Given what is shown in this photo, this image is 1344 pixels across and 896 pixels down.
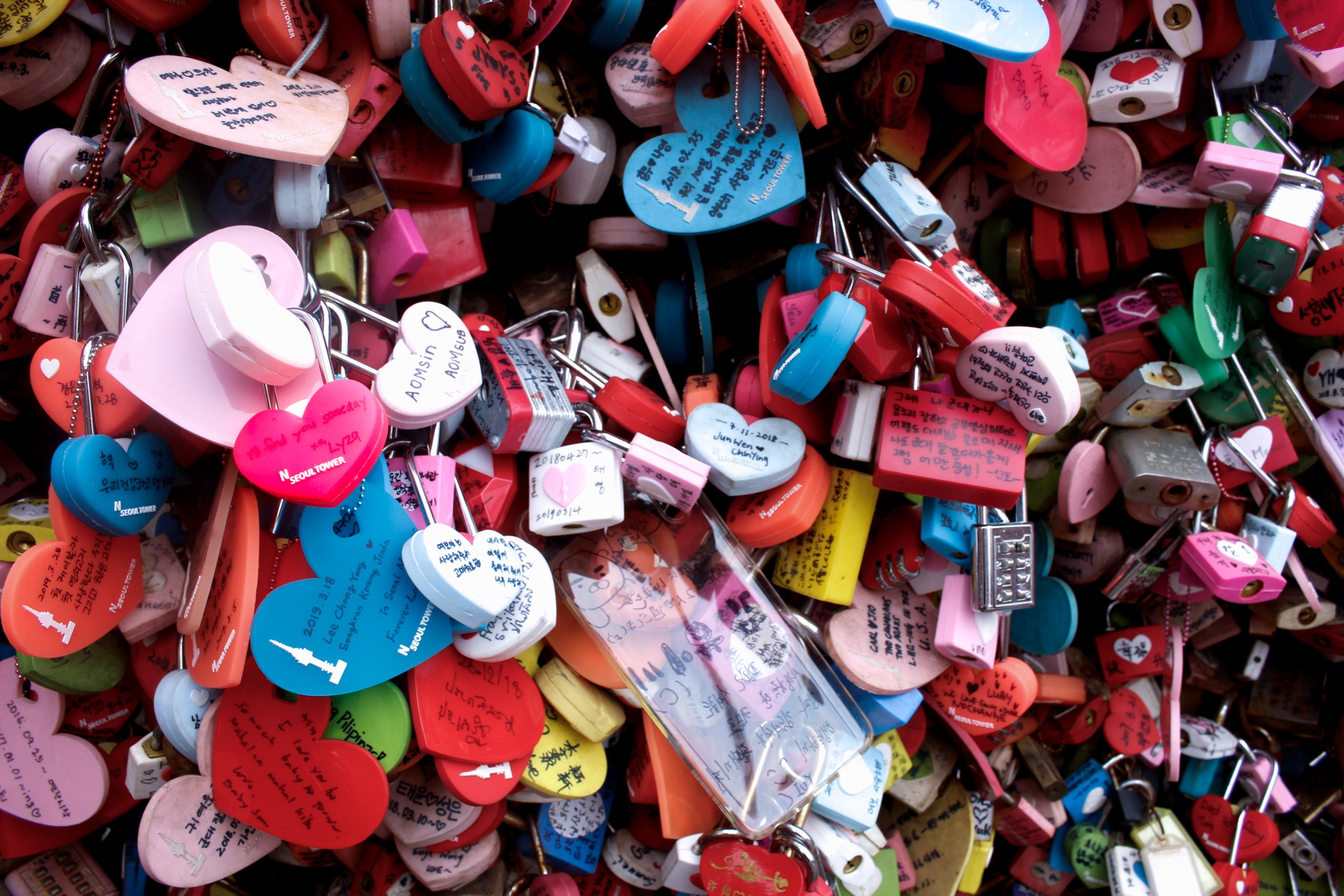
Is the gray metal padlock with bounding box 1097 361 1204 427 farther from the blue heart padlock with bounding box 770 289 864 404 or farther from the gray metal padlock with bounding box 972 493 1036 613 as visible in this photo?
the blue heart padlock with bounding box 770 289 864 404

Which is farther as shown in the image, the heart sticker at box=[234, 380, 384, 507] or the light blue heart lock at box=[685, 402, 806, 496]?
the light blue heart lock at box=[685, 402, 806, 496]

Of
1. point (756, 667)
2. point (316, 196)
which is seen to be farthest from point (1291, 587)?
point (316, 196)

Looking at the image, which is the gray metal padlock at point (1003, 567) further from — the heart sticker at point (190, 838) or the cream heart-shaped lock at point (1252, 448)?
the heart sticker at point (190, 838)

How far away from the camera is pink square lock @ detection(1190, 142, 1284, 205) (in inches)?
37.2

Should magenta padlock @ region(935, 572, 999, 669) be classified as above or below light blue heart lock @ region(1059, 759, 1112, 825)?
above

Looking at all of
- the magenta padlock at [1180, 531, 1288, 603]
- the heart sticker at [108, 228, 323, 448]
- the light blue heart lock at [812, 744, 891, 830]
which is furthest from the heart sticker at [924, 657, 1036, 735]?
the heart sticker at [108, 228, 323, 448]

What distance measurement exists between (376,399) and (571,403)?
29 cm

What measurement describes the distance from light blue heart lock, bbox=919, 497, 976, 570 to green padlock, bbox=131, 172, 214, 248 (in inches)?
31.1

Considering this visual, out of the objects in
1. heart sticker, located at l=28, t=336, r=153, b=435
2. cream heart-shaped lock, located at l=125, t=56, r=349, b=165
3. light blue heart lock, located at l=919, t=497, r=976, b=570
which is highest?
cream heart-shaped lock, located at l=125, t=56, r=349, b=165

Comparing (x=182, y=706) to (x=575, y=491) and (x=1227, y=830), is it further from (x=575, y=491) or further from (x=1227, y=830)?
(x=1227, y=830)

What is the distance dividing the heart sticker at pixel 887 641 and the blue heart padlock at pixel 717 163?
46 cm

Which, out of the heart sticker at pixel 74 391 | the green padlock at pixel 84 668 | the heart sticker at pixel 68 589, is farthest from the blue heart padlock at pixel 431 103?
the green padlock at pixel 84 668

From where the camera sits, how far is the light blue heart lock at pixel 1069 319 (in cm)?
107

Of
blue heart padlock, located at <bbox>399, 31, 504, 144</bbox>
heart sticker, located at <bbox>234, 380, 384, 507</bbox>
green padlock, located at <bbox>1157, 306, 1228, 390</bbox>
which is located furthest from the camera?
green padlock, located at <bbox>1157, 306, 1228, 390</bbox>
